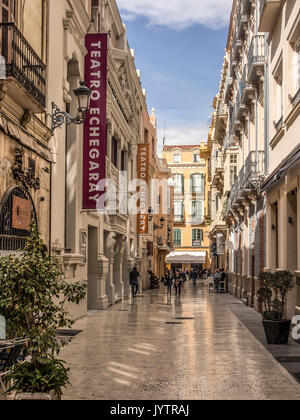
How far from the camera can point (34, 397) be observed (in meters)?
5.72

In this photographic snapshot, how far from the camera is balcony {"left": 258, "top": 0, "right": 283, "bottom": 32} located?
1520cm

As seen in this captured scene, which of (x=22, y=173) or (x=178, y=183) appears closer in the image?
(x=22, y=173)

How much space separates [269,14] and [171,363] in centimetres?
1018

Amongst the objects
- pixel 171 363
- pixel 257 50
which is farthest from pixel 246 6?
pixel 171 363

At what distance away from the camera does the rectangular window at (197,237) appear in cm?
8250

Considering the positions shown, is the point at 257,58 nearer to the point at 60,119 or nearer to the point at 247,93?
the point at 247,93

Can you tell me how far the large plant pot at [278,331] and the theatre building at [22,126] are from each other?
561 centimetres

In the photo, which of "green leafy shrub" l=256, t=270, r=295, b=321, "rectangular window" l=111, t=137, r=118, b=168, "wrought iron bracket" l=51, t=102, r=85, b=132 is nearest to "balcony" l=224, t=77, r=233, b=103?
"rectangular window" l=111, t=137, r=118, b=168

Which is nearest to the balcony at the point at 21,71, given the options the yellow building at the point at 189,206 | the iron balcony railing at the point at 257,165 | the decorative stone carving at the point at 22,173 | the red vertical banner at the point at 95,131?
the decorative stone carving at the point at 22,173

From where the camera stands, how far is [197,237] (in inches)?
3265

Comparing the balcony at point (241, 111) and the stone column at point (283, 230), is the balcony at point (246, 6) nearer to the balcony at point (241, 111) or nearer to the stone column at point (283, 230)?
the balcony at point (241, 111)

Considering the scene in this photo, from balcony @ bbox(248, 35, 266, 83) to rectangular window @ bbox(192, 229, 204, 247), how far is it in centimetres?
6161

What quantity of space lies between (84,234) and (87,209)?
1352 mm
